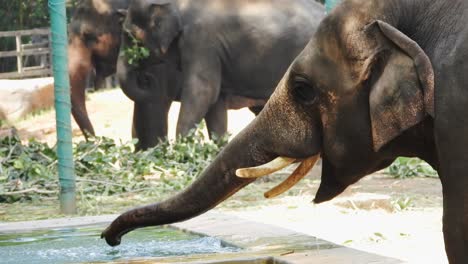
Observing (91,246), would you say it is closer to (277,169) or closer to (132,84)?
(277,169)

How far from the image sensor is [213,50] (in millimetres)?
16875

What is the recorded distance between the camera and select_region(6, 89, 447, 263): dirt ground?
26.3 feet

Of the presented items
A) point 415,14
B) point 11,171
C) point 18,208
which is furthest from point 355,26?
point 11,171

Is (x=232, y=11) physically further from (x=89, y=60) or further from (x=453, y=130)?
(x=453, y=130)

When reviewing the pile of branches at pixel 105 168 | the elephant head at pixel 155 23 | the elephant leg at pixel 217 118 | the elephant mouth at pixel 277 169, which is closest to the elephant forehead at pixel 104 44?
the elephant head at pixel 155 23

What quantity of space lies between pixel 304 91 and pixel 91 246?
10.6 ft

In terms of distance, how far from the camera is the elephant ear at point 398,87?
448cm

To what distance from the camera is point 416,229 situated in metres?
9.10

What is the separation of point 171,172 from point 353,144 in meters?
8.33

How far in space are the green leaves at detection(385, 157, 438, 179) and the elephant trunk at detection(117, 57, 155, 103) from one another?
4.50 m

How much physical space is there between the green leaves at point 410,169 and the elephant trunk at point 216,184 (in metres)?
8.40

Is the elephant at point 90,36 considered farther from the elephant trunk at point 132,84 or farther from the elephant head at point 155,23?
the elephant head at point 155,23

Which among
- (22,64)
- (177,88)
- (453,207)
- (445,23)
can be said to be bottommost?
(22,64)

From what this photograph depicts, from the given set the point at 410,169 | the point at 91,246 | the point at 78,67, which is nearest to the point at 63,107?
the point at 91,246
